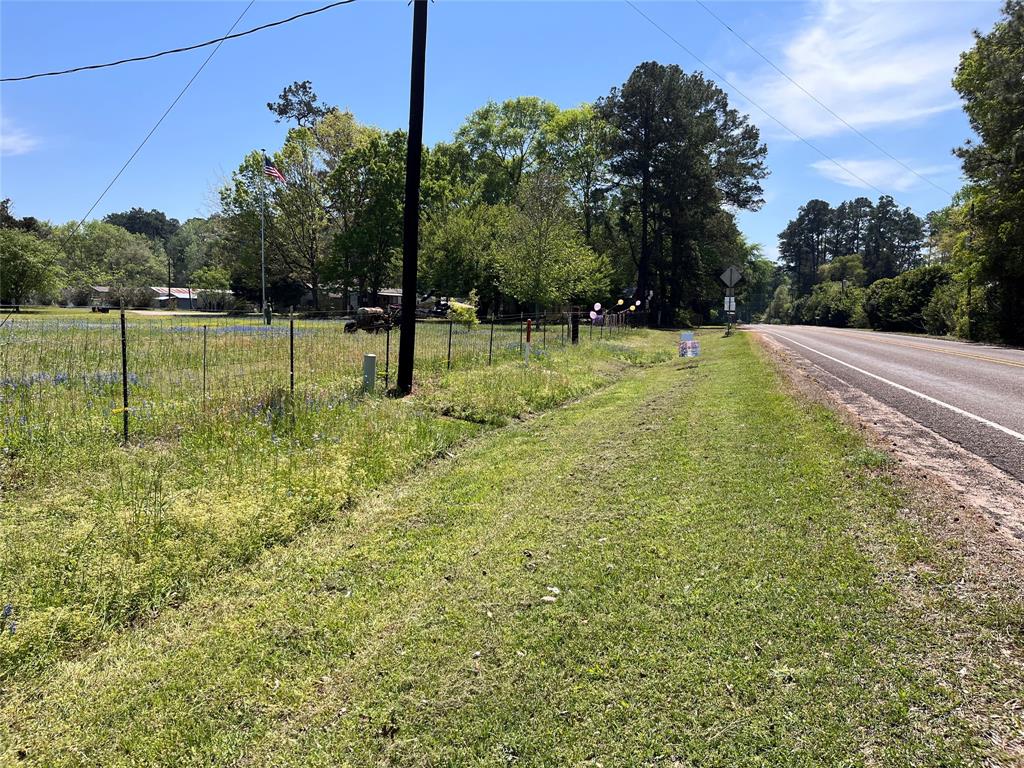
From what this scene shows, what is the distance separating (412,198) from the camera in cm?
1045

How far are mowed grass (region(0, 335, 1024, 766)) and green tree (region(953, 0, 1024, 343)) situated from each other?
24607mm

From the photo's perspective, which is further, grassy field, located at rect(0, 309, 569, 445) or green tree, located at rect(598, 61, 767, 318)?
green tree, located at rect(598, 61, 767, 318)

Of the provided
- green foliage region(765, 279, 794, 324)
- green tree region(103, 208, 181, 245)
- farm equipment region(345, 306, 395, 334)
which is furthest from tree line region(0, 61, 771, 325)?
green tree region(103, 208, 181, 245)

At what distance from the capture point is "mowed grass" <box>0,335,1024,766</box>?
92.1 inches

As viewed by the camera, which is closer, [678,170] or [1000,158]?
[1000,158]

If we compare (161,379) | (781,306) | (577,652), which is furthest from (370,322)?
(781,306)

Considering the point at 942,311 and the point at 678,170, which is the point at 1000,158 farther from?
the point at 678,170

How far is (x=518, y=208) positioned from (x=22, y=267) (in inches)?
1709

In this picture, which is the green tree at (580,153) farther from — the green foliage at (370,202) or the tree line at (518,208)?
the green foliage at (370,202)

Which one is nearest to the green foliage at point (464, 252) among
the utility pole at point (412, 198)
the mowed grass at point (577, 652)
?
the utility pole at point (412, 198)

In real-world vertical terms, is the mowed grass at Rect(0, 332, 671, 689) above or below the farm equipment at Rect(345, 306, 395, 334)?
below

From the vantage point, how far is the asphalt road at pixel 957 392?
5441 mm

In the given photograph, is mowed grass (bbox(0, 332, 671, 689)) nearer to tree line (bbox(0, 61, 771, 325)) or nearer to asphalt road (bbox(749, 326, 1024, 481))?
asphalt road (bbox(749, 326, 1024, 481))

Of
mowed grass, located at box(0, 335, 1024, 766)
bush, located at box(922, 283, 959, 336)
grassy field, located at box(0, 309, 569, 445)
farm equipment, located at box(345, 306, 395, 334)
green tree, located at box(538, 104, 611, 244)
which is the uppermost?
green tree, located at box(538, 104, 611, 244)
